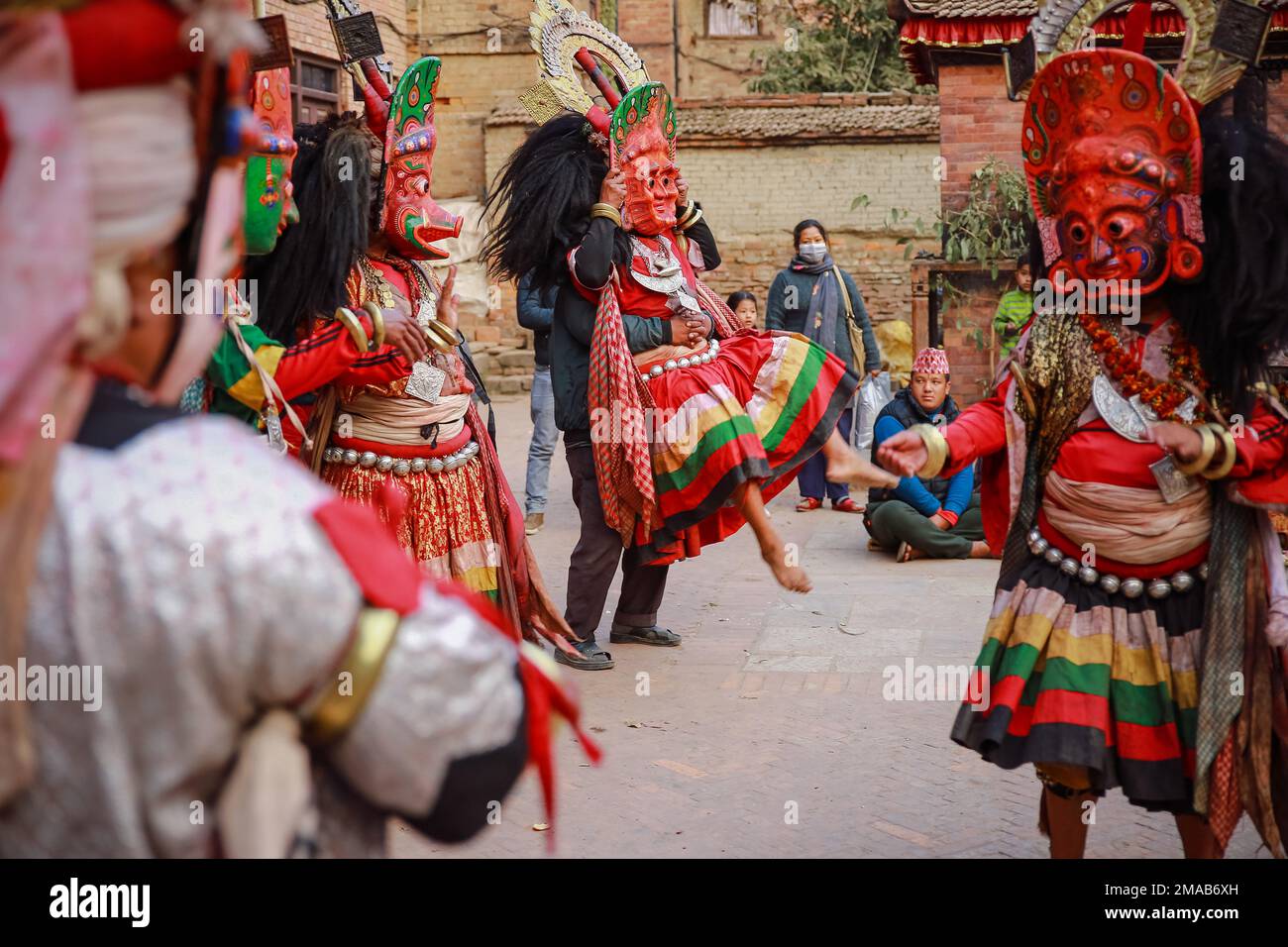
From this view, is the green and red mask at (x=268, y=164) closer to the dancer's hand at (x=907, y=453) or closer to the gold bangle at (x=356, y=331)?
the gold bangle at (x=356, y=331)

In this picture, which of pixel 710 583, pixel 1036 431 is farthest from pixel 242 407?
pixel 710 583

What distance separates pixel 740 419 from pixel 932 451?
210cm

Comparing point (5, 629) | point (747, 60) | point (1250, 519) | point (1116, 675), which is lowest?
point (1116, 675)

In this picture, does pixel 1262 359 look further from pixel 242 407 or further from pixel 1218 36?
pixel 242 407

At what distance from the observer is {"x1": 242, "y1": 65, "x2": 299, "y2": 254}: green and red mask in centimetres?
385

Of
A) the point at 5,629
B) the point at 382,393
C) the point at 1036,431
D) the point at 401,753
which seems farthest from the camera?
the point at 382,393

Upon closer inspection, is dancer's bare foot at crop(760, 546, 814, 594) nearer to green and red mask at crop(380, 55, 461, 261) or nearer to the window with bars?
green and red mask at crop(380, 55, 461, 261)

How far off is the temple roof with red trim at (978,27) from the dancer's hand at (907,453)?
9163mm

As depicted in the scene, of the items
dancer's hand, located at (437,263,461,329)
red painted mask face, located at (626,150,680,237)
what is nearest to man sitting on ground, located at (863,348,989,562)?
red painted mask face, located at (626,150,680,237)

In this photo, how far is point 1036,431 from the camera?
371cm

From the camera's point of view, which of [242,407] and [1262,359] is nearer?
[1262,359]

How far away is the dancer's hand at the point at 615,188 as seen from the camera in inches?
228

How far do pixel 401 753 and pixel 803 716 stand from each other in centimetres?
410

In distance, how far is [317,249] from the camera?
4574mm
